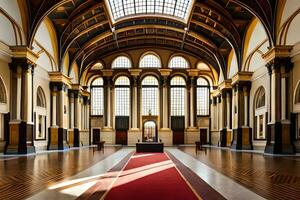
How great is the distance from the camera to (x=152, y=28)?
41688 mm

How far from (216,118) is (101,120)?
1508cm

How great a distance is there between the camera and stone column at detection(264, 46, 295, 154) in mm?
Answer: 23719

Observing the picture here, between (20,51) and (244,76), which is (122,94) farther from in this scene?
(20,51)

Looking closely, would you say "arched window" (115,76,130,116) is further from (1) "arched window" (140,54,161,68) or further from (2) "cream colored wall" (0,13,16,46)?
(2) "cream colored wall" (0,13,16,46)

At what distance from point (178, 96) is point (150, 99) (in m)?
3.74

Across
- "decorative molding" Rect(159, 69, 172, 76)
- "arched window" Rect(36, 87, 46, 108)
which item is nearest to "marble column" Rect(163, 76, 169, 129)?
"decorative molding" Rect(159, 69, 172, 76)

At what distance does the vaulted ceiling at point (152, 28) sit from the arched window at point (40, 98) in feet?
11.4

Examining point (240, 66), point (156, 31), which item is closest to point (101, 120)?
point (156, 31)

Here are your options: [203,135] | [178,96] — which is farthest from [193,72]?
[203,135]

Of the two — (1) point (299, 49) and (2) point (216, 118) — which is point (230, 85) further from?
(1) point (299, 49)

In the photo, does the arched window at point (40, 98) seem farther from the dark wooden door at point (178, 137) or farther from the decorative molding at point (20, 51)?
the dark wooden door at point (178, 137)

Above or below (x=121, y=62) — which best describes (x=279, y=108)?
below

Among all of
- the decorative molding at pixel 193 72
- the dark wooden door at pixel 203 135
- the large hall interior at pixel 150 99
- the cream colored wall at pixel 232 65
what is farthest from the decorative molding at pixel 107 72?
the cream colored wall at pixel 232 65

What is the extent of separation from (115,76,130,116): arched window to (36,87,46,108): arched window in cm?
1757
